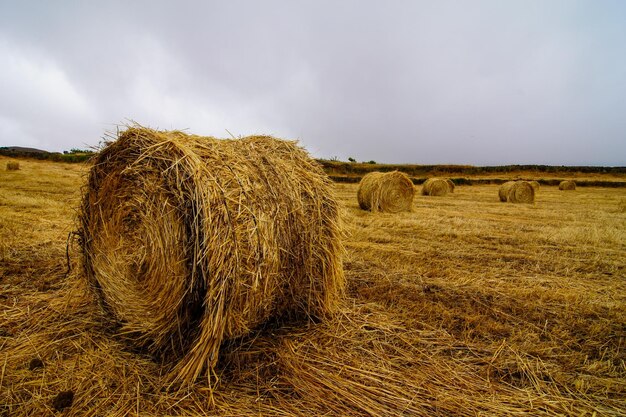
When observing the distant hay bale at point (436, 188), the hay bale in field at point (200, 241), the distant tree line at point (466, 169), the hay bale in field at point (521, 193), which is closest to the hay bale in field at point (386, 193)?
the hay bale in field at point (521, 193)

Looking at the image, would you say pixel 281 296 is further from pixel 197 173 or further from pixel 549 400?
pixel 549 400

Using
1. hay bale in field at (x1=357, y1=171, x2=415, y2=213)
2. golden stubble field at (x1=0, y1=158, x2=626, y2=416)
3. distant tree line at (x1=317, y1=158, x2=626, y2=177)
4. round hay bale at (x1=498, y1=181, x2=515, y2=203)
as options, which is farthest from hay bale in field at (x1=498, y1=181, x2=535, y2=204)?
distant tree line at (x1=317, y1=158, x2=626, y2=177)

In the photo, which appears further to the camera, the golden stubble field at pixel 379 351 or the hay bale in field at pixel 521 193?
the hay bale in field at pixel 521 193

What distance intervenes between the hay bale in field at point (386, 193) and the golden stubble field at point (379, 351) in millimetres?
6566

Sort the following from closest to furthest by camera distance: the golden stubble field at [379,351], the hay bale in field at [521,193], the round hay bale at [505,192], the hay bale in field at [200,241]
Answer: the golden stubble field at [379,351], the hay bale in field at [200,241], the hay bale in field at [521,193], the round hay bale at [505,192]

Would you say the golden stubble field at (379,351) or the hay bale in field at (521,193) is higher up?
the hay bale in field at (521,193)

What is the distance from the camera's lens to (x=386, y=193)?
478 inches

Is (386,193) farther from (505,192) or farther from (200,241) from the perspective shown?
(200,241)

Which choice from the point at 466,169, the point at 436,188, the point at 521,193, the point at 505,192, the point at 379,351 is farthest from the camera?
the point at 466,169

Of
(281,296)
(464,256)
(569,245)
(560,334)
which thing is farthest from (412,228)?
(281,296)

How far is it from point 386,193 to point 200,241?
10.2 meters

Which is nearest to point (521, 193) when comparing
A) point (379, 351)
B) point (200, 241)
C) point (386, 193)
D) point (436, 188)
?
point (436, 188)

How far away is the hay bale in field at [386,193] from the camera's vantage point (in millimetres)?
12047

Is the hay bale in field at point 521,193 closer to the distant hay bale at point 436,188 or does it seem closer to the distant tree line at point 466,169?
the distant hay bale at point 436,188
